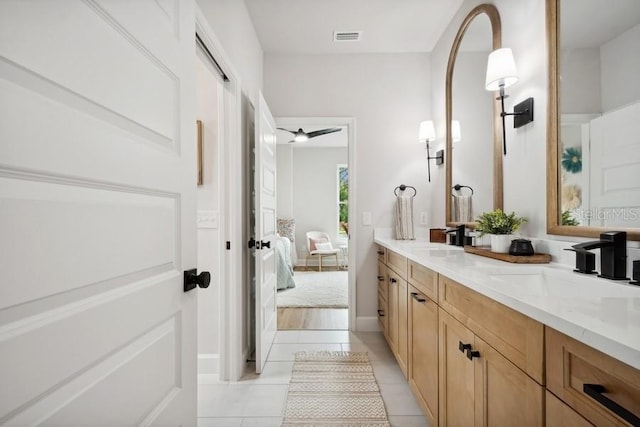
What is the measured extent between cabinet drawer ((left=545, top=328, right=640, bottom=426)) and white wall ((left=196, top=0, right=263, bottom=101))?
6.45 ft

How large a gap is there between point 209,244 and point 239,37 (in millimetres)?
1475

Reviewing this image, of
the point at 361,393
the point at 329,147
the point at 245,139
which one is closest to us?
the point at 361,393

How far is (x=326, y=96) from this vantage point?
310 cm

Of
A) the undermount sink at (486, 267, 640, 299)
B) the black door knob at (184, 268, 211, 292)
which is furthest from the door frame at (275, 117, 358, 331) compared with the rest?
the black door knob at (184, 268, 211, 292)

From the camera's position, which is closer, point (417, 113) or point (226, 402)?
point (226, 402)

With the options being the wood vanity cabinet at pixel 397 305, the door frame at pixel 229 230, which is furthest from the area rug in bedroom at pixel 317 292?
the door frame at pixel 229 230

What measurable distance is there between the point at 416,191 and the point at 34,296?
116 inches

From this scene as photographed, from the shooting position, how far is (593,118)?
4.02 ft

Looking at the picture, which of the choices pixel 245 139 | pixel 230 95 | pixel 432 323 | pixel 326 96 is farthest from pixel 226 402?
pixel 326 96

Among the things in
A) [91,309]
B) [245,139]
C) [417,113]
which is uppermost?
[417,113]

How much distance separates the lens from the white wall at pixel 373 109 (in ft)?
10.1

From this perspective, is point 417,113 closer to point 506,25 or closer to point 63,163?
point 506,25

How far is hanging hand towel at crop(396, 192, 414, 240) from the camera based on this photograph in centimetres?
293

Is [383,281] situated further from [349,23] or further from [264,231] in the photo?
[349,23]
